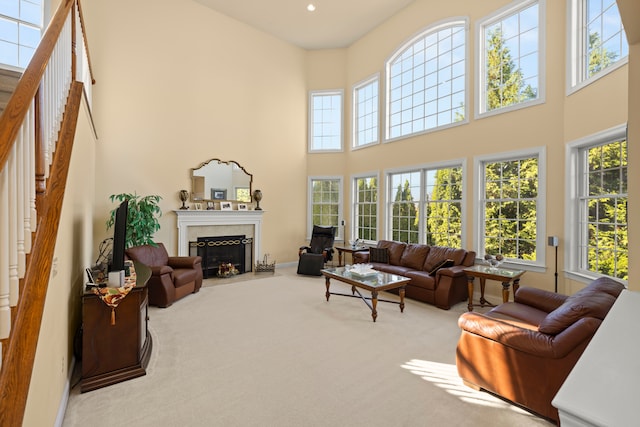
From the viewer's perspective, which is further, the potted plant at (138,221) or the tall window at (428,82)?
the tall window at (428,82)

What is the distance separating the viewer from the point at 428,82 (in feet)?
20.6

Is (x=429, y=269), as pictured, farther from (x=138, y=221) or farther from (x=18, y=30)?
(x=18, y=30)

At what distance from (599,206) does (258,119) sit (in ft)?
21.4

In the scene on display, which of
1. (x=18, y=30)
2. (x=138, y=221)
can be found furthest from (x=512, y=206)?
(x=18, y=30)

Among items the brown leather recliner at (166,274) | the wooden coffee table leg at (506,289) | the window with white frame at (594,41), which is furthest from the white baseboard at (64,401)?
the window with white frame at (594,41)

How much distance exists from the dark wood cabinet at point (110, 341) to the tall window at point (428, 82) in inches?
224

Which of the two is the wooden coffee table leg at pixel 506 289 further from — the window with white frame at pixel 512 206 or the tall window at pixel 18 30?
the tall window at pixel 18 30

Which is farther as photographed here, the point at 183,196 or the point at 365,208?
the point at 365,208

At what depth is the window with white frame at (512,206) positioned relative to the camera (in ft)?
14.6

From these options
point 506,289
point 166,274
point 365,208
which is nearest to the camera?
point 506,289

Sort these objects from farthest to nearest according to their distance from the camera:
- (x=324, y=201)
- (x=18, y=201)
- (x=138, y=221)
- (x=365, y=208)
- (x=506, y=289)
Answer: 1. (x=324, y=201)
2. (x=365, y=208)
3. (x=138, y=221)
4. (x=506, y=289)
5. (x=18, y=201)

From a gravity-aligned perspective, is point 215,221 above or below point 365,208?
below

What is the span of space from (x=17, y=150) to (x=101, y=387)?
2209 millimetres

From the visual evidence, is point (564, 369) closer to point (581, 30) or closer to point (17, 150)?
point (17, 150)
